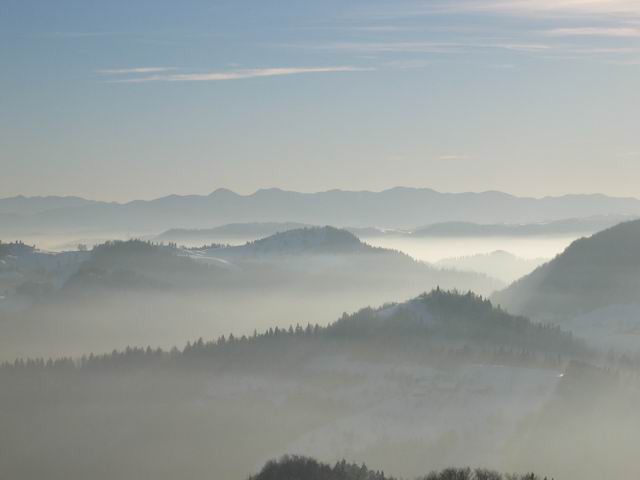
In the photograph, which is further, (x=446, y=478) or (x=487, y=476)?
(x=487, y=476)

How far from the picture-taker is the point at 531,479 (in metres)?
149

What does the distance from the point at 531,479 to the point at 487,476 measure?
1433 inches

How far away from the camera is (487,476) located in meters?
185

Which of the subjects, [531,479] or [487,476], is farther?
[487,476]

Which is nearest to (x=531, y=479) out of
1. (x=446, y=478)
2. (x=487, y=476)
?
(x=446, y=478)

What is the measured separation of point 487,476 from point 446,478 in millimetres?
16567

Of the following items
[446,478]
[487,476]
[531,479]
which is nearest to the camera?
[531,479]

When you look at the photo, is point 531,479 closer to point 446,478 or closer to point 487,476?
point 446,478

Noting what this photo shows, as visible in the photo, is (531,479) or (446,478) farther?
(446,478)

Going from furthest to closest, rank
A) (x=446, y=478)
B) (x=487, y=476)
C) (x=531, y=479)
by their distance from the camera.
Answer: (x=487, y=476) < (x=446, y=478) < (x=531, y=479)

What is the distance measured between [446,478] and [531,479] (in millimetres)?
23524

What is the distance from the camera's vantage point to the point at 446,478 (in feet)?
561
